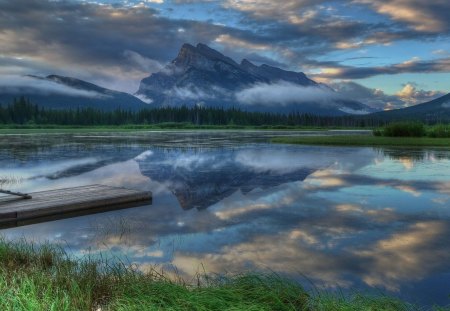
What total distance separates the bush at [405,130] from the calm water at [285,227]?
38637mm

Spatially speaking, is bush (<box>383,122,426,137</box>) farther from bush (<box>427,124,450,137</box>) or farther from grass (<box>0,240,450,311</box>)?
grass (<box>0,240,450,311</box>)

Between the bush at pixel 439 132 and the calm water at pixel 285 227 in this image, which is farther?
the bush at pixel 439 132

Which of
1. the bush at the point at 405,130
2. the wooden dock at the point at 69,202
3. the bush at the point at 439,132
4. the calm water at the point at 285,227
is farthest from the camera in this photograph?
the bush at the point at 405,130

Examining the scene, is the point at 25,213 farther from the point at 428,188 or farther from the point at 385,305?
the point at 428,188

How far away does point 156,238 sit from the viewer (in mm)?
11844

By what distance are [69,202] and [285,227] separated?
807 cm

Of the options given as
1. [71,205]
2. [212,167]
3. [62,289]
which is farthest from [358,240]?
[212,167]

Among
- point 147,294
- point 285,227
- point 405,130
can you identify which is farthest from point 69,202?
point 405,130

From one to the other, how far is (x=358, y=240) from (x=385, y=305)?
455 centimetres

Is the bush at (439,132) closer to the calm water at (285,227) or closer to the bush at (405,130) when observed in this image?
the bush at (405,130)

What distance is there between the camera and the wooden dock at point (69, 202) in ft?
48.1

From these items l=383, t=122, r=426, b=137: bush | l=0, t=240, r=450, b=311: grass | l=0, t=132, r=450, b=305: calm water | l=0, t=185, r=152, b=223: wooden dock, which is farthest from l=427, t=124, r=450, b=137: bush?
l=0, t=240, r=450, b=311: grass

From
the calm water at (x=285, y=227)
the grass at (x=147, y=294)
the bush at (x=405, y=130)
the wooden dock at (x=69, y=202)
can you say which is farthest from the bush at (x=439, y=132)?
the grass at (x=147, y=294)

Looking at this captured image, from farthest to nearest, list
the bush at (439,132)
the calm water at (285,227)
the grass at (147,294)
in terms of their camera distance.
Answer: the bush at (439,132) → the calm water at (285,227) → the grass at (147,294)
